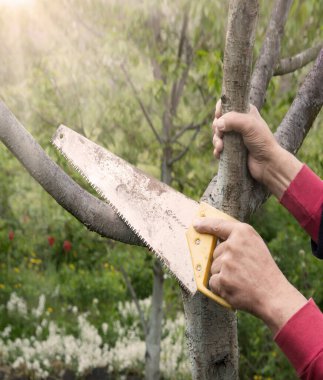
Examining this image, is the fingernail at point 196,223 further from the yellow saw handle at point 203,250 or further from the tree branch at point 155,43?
the tree branch at point 155,43

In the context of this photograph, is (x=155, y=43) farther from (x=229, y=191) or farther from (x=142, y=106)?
(x=229, y=191)

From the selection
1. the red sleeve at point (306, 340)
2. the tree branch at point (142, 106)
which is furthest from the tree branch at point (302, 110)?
the tree branch at point (142, 106)

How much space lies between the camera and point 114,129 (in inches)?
186

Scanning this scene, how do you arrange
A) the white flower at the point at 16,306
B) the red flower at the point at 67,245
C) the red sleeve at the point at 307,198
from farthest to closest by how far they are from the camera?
the red flower at the point at 67,245, the white flower at the point at 16,306, the red sleeve at the point at 307,198

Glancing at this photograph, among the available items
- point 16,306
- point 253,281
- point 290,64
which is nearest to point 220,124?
point 253,281

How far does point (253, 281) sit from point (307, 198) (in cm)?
72

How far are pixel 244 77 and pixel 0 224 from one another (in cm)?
558

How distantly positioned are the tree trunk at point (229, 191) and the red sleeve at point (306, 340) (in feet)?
1.58

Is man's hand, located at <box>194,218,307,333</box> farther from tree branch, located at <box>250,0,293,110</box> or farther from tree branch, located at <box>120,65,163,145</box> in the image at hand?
tree branch, located at <box>120,65,163,145</box>

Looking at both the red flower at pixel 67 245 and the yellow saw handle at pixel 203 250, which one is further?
the red flower at pixel 67 245

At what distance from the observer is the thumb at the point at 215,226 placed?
5.88ft

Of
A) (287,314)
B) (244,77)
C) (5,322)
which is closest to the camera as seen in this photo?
(287,314)

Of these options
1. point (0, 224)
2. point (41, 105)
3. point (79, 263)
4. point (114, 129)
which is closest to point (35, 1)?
point (41, 105)

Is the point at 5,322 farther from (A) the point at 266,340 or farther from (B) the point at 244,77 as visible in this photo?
(B) the point at 244,77
